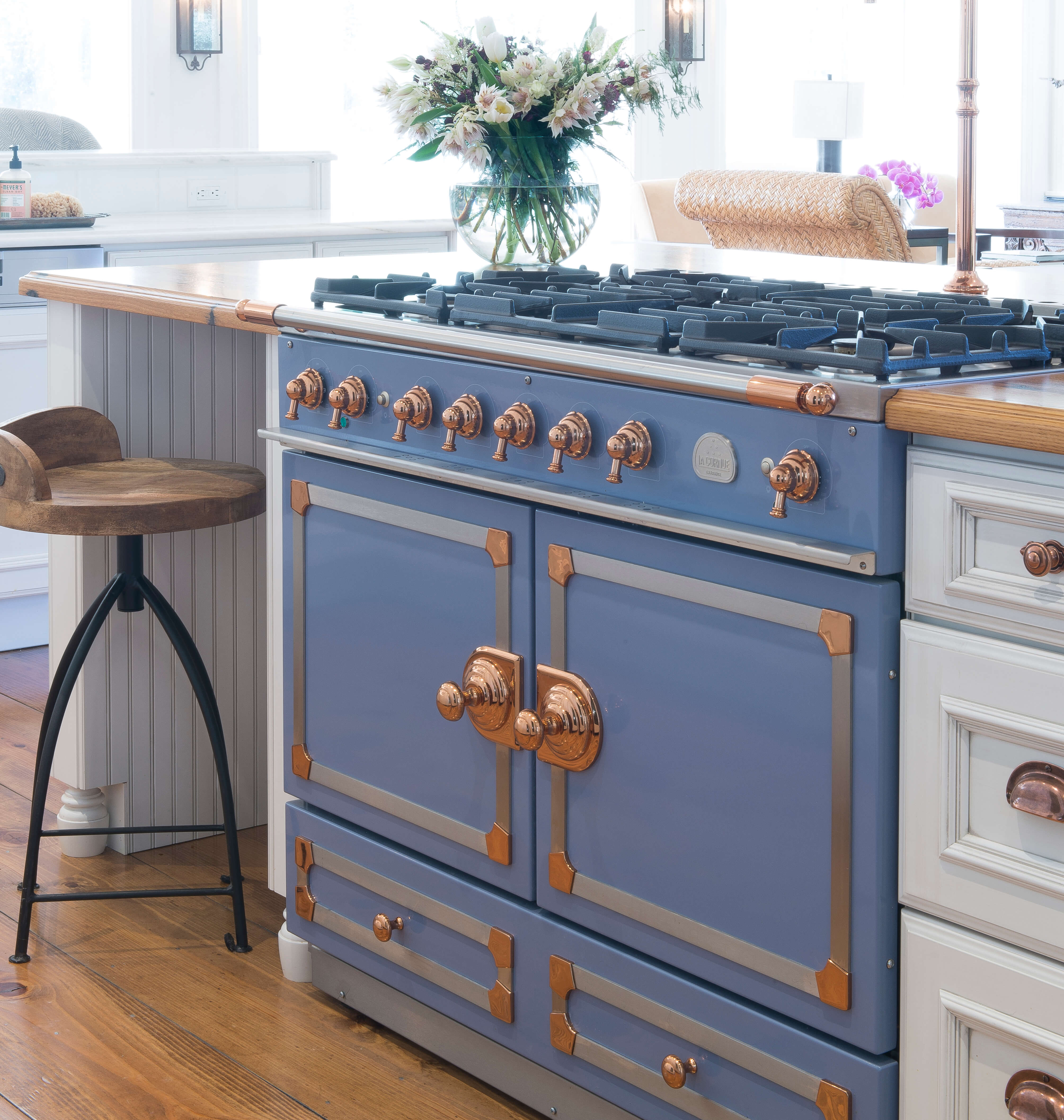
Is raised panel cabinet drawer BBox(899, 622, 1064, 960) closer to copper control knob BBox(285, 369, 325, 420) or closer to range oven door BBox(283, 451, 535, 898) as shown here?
range oven door BBox(283, 451, 535, 898)

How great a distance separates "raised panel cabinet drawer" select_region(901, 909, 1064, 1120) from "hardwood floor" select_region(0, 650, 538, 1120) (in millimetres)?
656

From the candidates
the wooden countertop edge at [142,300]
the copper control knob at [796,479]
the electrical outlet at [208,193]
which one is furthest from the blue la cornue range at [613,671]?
the electrical outlet at [208,193]

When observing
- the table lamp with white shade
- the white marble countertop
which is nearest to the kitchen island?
the white marble countertop

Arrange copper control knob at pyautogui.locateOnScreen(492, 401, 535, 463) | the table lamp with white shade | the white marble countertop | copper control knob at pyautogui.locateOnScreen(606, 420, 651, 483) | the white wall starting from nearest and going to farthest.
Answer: copper control knob at pyautogui.locateOnScreen(606, 420, 651, 483) → copper control knob at pyautogui.locateOnScreen(492, 401, 535, 463) → the white marble countertop → the white wall → the table lamp with white shade

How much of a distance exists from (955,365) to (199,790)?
1747mm

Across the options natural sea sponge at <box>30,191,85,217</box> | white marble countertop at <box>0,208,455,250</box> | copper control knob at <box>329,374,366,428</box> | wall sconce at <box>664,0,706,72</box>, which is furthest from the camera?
wall sconce at <box>664,0,706,72</box>

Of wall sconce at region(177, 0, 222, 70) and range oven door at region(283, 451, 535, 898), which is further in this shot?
wall sconce at region(177, 0, 222, 70)

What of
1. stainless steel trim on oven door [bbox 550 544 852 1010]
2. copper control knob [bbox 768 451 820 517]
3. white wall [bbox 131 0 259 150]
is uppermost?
white wall [bbox 131 0 259 150]

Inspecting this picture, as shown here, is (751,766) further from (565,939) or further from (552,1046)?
(552,1046)

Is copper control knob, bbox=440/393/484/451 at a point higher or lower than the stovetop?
lower

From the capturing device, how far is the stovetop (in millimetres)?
1376

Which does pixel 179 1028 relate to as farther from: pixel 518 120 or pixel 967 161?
pixel 967 161

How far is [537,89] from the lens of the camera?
2.36 metres

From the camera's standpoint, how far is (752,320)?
5.12 feet
